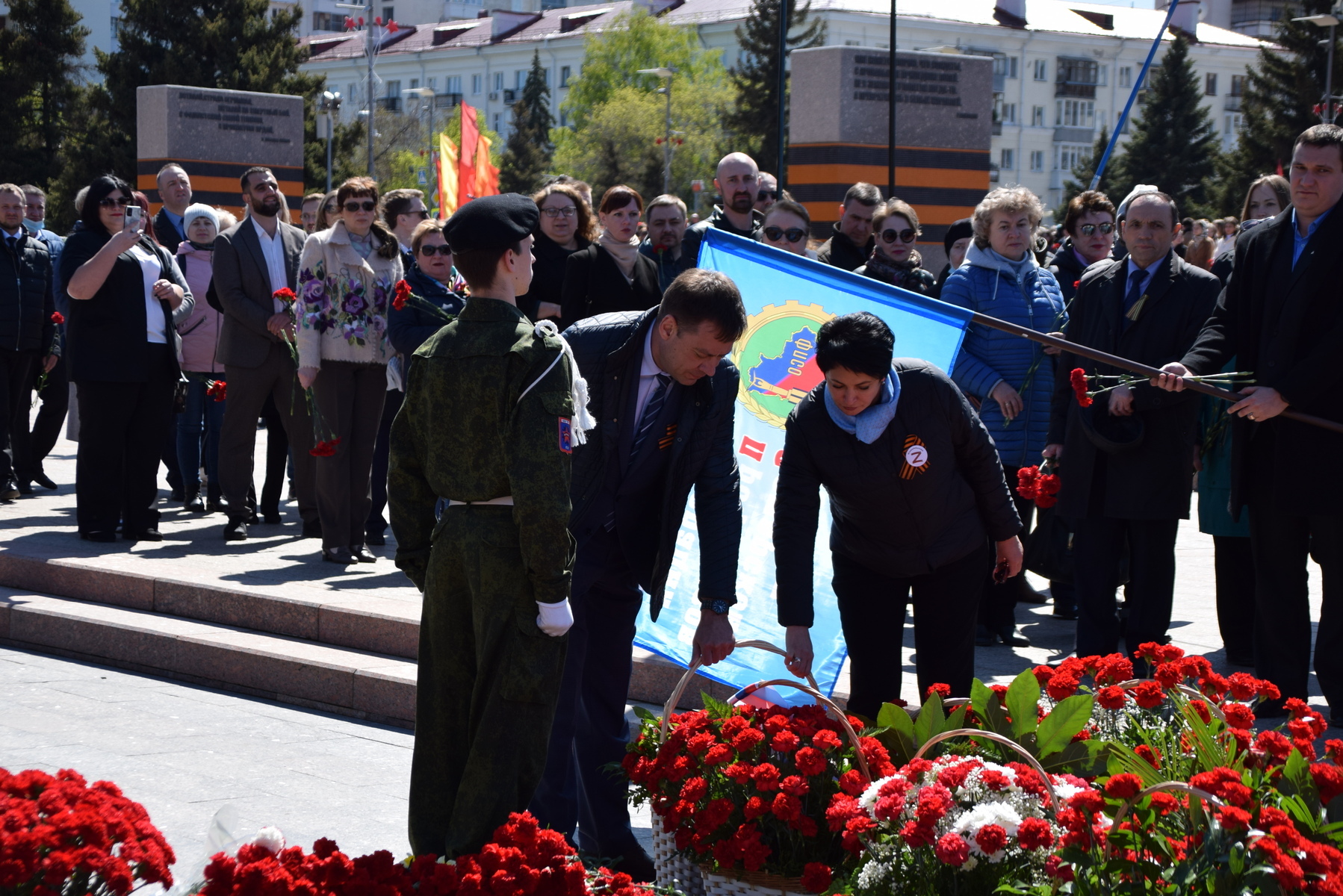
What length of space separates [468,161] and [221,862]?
22.7 meters

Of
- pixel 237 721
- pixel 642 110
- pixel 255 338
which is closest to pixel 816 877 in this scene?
pixel 237 721

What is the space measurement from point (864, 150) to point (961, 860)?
1292 centimetres

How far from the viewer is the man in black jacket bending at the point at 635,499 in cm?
449

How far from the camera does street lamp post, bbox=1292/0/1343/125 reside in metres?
31.1

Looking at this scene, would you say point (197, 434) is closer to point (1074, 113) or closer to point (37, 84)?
point (37, 84)

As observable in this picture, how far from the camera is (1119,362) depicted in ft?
17.1

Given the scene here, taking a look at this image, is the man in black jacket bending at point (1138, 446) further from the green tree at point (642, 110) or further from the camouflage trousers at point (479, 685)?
the green tree at point (642, 110)

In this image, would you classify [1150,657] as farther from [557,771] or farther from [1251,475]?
[1251,475]

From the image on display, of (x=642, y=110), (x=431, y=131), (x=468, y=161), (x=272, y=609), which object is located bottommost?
(x=272, y=609)

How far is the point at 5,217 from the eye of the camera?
10727 mm

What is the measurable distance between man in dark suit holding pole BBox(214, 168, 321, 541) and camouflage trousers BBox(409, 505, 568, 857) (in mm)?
5453

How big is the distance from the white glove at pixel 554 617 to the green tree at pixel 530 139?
6967 centimetres

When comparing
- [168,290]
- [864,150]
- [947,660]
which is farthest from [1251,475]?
[864,150]

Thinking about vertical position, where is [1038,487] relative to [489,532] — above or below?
below
